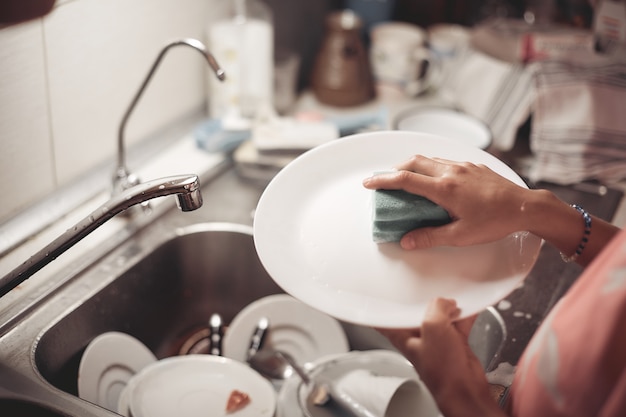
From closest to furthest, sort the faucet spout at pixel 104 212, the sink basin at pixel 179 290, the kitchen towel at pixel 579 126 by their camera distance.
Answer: the faucet spout at pixel 104 212, the sink basin at pixel 179 290, the kitchen towel at pixel 579 126

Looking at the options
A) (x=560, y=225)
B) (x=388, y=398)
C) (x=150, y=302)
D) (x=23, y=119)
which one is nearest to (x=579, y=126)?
(x=560, y=225)

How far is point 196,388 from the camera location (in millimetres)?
937

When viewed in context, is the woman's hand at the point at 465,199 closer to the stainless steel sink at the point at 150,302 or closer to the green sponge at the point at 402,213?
the green sponge at the point at 402,213

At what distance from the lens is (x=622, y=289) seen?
1.78 ft

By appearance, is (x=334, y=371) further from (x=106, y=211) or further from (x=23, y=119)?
(x=23, y=119)

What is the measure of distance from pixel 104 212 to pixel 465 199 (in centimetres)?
42

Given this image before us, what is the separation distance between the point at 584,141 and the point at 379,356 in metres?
0.64

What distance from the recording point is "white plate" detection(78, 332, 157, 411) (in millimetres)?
912

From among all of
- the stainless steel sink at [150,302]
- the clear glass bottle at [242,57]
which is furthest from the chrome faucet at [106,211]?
the clear glass bottle at [242,57]

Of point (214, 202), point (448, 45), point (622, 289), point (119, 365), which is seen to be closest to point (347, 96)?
point (448, 45)

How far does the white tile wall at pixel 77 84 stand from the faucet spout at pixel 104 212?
272 millimetres

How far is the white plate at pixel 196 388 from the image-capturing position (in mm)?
896

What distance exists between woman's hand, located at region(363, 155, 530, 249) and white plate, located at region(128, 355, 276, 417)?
333 millimetres

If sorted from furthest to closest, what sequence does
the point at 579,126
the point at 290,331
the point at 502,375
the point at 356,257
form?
the point at 579,126, the point at 290,331, the point at 502,375, the point at 356,257
